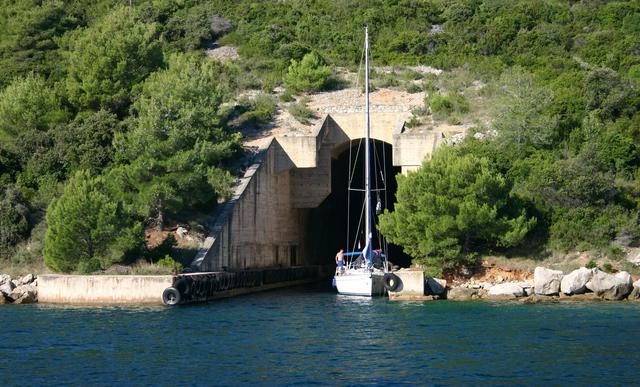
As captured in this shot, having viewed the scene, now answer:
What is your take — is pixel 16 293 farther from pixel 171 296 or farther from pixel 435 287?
pixel 435 287

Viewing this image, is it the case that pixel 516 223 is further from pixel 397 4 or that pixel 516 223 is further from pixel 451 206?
pixel 397 4

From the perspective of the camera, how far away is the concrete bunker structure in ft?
146

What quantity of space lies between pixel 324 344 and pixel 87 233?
15.2 m

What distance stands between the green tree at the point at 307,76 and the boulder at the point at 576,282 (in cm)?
2508

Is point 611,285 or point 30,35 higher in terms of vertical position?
point 30,35

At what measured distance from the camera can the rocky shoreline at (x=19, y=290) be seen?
3975 centimetres

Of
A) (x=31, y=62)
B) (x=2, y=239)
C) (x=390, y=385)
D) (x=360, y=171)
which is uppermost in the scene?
(x=31, y=62)

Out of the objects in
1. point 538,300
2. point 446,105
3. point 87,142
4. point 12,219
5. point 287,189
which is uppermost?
point 446,105

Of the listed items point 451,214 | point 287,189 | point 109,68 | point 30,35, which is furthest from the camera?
point 30,35

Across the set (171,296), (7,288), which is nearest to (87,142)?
(7,288)

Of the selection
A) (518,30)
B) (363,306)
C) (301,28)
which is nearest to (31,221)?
(363,306)

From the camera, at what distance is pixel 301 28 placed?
74938mm

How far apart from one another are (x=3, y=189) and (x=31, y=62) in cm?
2276

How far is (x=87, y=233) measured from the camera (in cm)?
3928
